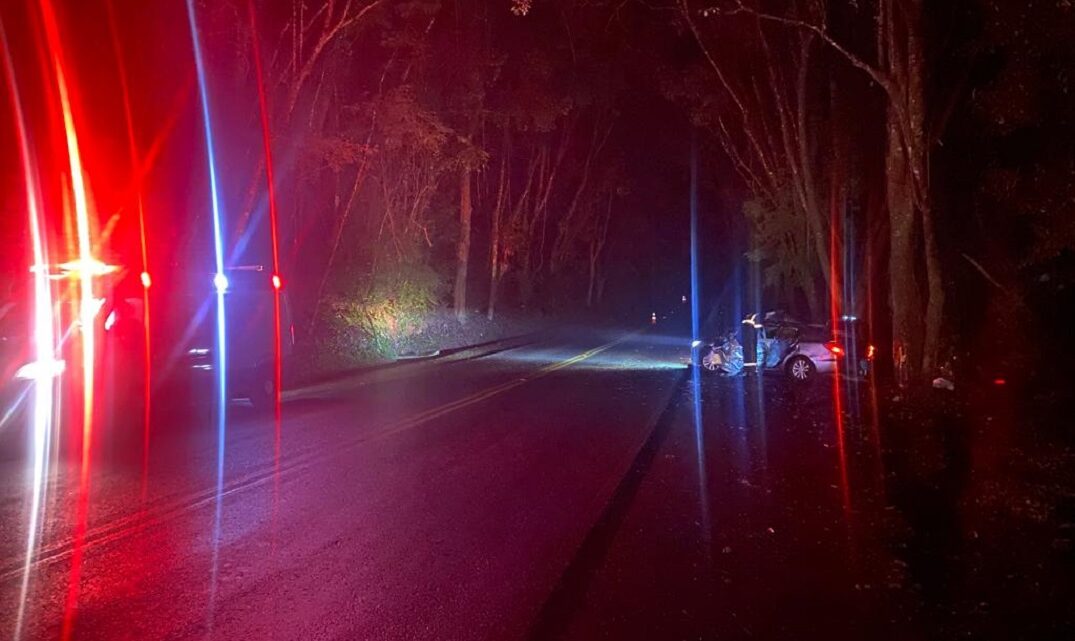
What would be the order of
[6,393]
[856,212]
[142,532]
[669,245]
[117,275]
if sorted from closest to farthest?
[142,532] < [6,393] < [117,275] < [856,212] < [669,245]

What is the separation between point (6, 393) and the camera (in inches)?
369

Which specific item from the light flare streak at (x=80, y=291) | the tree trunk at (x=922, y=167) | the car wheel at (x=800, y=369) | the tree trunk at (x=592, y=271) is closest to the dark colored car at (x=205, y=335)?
the light flare streak at (x=80, y=291)

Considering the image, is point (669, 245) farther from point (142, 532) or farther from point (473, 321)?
point (142, 532)

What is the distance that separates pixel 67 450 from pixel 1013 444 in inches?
444

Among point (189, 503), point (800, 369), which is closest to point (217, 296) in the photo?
point (189, 503)

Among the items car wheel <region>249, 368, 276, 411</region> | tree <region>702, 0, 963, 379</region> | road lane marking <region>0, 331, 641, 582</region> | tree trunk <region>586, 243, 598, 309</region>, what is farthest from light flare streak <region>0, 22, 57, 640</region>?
tree trunk <region>586, 243, 598, 309</region>

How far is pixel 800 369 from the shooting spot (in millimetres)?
19578

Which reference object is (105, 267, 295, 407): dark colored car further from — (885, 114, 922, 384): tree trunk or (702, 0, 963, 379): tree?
(885, 114, 922, 384): tree trunk

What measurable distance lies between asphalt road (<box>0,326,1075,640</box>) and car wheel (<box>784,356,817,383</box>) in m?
6.47

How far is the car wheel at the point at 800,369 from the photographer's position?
63.4 feet

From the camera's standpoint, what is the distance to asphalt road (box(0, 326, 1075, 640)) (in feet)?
17.0

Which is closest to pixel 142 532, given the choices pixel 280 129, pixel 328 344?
pixel 280 129

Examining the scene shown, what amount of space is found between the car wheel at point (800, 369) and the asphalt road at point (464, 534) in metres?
6.47

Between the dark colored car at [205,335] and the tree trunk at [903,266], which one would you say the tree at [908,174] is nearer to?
the tree trunk at [903,266]
